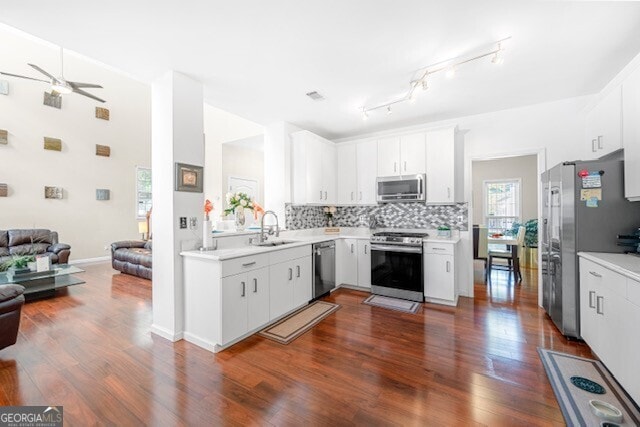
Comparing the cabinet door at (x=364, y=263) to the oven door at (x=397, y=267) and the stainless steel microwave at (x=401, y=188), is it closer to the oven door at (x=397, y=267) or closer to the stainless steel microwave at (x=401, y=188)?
the oven door at (x=397, y=267)

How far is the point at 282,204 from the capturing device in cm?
437

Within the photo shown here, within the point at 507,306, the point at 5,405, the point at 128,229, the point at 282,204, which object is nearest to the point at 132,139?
the point at 128,229

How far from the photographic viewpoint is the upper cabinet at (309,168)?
14.1 feet

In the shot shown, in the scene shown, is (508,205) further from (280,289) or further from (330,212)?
(280,289)

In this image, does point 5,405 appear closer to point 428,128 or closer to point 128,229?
point 428,128

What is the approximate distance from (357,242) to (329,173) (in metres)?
1.31

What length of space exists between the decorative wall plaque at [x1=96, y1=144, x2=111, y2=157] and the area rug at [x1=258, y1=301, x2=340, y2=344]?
6351 mm

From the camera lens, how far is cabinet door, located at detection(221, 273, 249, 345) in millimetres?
2463

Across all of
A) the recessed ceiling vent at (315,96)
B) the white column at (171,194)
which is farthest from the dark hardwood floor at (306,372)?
the recessed ceiling vent at (315,96)

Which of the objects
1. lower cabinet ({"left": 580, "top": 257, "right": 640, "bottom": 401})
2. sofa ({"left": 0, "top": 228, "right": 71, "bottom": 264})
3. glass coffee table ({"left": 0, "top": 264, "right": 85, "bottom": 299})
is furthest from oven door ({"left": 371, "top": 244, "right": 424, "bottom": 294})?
sofa ({"left": 0, "top": 228, "right": 71, "bottom": 264})

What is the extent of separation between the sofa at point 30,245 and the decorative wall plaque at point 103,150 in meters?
2.12

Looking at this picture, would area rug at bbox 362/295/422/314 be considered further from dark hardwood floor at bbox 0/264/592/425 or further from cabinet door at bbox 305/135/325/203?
cabinet door at bbox 305/135/325/203

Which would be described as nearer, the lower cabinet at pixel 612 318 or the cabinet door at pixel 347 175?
the lower cabinet at pixel 612 318

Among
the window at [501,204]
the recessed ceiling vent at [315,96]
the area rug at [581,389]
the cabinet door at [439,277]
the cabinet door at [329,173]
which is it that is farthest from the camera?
the window at [501,204]
